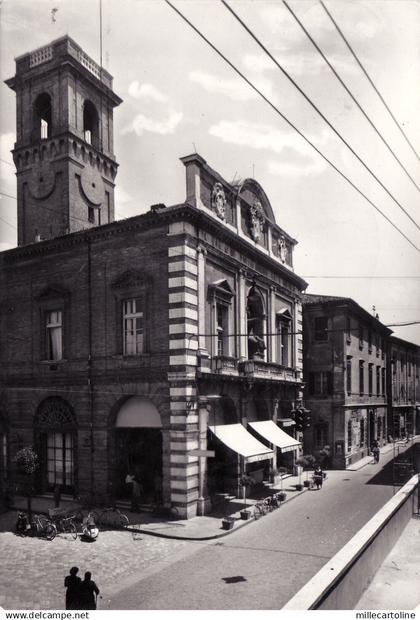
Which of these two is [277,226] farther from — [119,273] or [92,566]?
[92,566]

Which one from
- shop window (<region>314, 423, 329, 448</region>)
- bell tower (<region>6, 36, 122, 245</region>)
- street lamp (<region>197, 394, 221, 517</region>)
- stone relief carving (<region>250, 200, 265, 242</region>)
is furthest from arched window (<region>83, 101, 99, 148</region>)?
shop window (<region>314, 423, 329, 448</region>)

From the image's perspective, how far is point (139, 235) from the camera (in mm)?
21875

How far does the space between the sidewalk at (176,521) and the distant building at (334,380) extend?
12944 mm

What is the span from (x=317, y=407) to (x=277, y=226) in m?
13.7

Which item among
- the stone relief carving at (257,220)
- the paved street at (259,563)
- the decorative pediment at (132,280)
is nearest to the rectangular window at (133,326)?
the decorative pediment at (132,280)

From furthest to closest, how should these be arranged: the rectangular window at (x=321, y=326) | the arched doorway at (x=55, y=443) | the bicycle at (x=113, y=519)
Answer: the rectangular window at (x=321, y=326) < the arched doorway at (x=55, y=443) < the bicycle at (x=113, y=519)

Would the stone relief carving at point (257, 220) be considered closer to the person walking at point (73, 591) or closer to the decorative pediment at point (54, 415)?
the decorative pediment at point (54, 415)

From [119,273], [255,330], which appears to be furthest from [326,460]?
[119,273]

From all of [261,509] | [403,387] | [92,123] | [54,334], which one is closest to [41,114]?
[92,123]

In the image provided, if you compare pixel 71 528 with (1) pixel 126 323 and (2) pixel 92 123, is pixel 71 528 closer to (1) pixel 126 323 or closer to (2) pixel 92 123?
(1) pixel 126 323

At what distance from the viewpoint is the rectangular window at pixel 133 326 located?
22125mm

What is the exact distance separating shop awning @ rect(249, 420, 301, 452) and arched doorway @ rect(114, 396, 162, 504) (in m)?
5.47

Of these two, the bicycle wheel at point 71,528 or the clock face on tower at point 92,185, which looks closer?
the bicycle wheel at point 71,528

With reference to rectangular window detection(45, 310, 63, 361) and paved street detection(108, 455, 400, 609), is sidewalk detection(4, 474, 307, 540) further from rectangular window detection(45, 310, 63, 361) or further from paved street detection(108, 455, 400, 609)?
rectangular window detection(45, 310, 63, 361)
